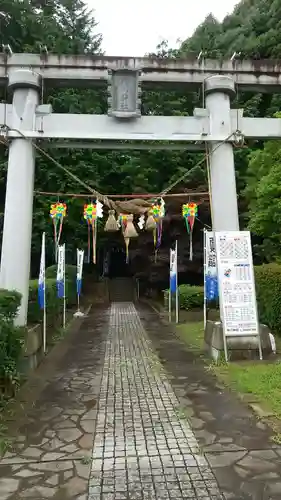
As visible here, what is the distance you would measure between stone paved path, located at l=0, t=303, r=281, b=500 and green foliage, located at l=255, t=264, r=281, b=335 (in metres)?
3.60

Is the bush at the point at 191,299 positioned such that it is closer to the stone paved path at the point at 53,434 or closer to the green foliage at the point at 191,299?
the green foliage at the point at 191,299

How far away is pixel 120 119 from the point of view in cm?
893

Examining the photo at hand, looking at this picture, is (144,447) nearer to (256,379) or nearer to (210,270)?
(256,379)

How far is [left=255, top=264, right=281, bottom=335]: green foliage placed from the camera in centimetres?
1043

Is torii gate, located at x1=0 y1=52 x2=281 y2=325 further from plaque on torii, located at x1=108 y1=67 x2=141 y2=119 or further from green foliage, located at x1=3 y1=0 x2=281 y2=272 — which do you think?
green foliage, located at x1=3 y1=0 x2=281 y2=272

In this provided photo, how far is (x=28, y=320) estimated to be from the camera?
916cm

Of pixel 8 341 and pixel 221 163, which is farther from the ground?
pixel 221 163

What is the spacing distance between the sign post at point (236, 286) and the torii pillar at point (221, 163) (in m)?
0.66

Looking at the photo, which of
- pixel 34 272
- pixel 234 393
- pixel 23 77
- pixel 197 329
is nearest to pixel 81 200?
pixel 34 272

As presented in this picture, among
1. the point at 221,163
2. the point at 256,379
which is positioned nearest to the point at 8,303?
the point at 256,379

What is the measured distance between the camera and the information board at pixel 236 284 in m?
8.13

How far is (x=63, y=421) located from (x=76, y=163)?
62.1 ft

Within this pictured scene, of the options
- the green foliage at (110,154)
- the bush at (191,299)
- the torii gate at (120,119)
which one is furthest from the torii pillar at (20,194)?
the green foliage at (110,154)

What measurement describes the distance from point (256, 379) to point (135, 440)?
2827mm
